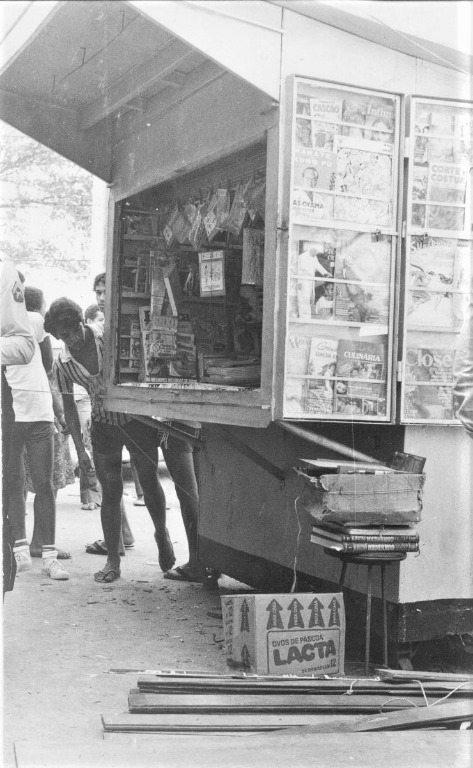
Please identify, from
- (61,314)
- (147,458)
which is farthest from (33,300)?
(147,458)

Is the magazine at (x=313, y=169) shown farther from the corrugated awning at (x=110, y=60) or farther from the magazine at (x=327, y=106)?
the corrugated awning at (x=110, y=60)

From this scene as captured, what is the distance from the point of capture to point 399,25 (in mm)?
3549

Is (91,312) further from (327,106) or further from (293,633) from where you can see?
(293,633)

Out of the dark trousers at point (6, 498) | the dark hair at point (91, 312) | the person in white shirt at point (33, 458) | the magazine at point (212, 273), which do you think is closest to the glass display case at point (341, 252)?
the dark trousers at point (6, 498)

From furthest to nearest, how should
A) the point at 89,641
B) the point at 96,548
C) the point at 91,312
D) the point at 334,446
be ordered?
the point at 91,312
the point at 96,548
the point at 89,641
the point at 334,446

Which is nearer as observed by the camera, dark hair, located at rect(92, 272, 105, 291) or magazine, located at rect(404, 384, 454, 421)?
magazine, located at rect(404, 384, 454, 421)

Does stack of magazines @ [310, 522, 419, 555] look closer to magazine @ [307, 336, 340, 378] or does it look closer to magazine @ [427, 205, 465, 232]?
magazine @ [307, 336, 340, 378]

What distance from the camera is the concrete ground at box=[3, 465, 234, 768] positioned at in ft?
10.9

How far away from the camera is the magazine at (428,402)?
12.3ft

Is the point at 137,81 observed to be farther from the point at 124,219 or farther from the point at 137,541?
the point at 137,541

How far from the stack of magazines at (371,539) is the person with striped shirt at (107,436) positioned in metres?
2.16

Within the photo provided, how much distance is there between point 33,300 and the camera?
5992 mm

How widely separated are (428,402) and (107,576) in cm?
257

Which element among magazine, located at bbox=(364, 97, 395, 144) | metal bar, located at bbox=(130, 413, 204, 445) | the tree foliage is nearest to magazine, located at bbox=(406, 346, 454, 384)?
magazine, located at bbox=(364, 97, 395, 144)
